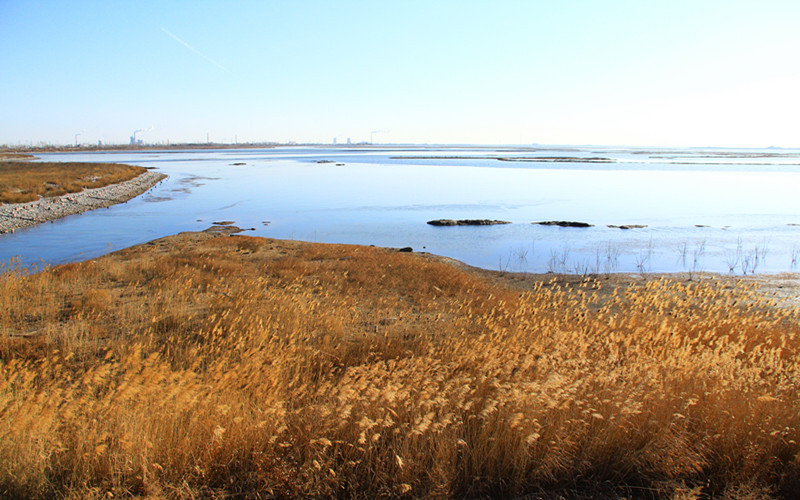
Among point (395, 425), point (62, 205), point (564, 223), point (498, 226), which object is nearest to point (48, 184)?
point (62, 205)

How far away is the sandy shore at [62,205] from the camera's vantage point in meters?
27.9

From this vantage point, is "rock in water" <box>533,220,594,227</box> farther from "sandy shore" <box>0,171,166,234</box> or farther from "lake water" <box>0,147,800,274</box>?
"sandy shore" <box>0,171,166,234</box>

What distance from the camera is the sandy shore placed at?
27914mm

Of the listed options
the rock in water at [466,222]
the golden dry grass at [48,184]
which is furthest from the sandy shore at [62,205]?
the rock in water at [466,222]

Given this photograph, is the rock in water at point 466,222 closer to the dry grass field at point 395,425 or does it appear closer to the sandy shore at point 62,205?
the dry grass field at point 395,425

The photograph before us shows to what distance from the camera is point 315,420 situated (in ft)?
13.9

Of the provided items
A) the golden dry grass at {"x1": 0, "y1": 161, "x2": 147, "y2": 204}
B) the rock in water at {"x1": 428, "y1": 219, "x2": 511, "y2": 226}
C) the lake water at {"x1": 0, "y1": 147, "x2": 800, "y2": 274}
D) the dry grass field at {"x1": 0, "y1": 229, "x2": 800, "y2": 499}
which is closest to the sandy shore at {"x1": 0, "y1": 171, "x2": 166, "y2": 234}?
the golden dry grass at {"x1": 0, "y1": 161, "x2": 147, "y2": 204}

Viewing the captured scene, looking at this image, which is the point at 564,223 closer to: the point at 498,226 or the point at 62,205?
the point at 498,226

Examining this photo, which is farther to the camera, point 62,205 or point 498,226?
point 62,205

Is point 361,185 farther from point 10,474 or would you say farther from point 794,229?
point 10,474

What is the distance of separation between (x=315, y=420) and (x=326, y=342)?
9.27ft

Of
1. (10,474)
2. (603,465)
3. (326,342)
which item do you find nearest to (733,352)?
(603,465)

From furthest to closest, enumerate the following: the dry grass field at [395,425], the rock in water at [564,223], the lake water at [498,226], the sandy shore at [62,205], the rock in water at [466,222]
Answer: the rock in water at [466,222] → the rock in water at [564,223] → the sandy shore at [62,205] → the lake water at [498,226] → the dry grass field at [395,425]

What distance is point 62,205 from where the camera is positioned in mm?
33875
